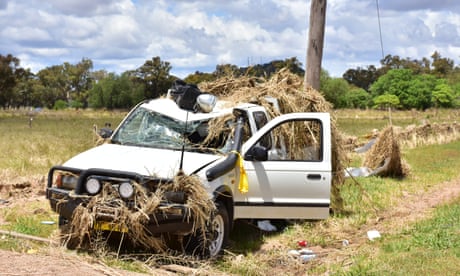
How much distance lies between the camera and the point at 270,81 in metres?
11.8

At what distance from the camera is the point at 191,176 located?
7.70 metres

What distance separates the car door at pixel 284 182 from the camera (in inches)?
353

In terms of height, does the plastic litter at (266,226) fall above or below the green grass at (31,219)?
below

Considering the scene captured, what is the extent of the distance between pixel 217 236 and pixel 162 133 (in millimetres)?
1825

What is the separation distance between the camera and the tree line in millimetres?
86425

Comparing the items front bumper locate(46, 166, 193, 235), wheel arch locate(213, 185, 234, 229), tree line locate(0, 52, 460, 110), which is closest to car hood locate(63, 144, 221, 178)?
front bumper locate(46, 166, 193, 235)

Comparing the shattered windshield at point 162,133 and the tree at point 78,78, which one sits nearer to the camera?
the shattered windshield at point 162,133

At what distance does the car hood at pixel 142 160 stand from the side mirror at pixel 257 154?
47 cm

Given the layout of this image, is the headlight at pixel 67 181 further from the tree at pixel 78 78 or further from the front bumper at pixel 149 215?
the tree at pixel 78 78

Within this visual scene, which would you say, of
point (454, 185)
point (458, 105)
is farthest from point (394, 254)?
point (458, 105)

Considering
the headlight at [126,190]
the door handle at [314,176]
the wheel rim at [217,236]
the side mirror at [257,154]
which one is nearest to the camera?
the headlight at [126,190]

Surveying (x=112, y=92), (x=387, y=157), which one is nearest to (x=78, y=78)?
(x=112, y=92)

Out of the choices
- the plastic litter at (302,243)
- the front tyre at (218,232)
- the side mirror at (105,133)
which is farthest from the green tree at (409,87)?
the front tyre at (218,232)

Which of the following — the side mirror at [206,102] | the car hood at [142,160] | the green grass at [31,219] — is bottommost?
the green grass at [31,219]
